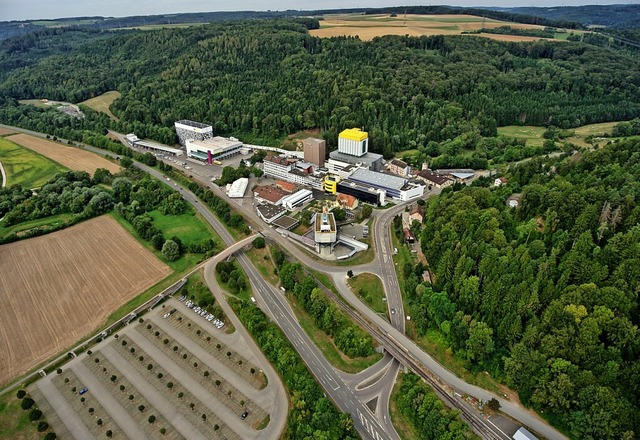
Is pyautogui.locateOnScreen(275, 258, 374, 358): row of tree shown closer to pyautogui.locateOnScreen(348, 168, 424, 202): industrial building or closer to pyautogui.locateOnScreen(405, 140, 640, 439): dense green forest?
pyautogui.locateOnScreen(405, 140, 640, 439): dense green forest

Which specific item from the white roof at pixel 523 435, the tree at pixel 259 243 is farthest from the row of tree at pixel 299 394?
the tree at pixel 259 243

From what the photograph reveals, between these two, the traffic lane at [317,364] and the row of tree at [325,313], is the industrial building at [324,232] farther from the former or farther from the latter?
the traffic lane at [317,364]

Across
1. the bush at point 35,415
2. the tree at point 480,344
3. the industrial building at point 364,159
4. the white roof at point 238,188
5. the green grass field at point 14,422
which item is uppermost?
the tree at point 480,344

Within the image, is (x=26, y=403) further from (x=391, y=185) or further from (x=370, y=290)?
(x=391, y=185)

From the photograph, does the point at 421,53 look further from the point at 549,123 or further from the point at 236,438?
the point at 236,438

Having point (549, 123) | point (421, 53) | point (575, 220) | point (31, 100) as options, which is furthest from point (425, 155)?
point (31, 100)

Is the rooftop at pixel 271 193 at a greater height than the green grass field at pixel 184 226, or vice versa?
the rooftop at pixel 271 193

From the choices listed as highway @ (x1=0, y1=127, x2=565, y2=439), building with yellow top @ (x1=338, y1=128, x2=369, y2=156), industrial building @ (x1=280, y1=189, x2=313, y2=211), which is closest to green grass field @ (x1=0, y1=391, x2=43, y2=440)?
highway @ (x1=0, y1=127, x2=565, y2=439)
